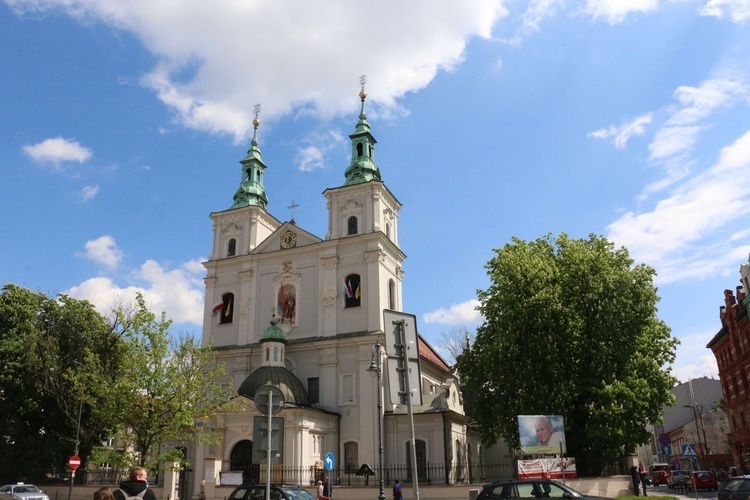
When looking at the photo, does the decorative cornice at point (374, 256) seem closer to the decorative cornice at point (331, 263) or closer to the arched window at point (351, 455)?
the decorative cornice at point (331, 263)

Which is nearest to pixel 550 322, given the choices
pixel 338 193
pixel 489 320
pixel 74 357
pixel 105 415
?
pixel 489 320

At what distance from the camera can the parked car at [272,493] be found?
16.9 m

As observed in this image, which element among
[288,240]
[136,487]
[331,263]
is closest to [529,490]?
[136,487]

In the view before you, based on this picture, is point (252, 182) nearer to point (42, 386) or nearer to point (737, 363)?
point (42, 386)

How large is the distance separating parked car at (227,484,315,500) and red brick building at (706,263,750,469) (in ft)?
134

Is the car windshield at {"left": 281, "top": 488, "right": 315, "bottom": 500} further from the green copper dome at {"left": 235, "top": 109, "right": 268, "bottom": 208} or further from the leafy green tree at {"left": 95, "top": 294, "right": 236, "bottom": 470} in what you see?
the green copper dome at {"left": 235, "top": 109, "right": 268, "bottom": 208}

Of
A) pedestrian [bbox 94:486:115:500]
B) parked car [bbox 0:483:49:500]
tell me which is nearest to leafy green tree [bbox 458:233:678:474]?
parked car [bbox 0:483:49:500]

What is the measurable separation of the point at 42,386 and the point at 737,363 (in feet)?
174

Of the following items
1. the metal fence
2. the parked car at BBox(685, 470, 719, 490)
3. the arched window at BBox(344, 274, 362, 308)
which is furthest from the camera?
the arched window at BBox(344, 274, 362, 308)

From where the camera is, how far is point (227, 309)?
144 ft

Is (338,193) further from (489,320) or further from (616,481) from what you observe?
(616,481)

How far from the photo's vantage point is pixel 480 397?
3212cm

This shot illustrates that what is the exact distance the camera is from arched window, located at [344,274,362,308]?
40.7 metres

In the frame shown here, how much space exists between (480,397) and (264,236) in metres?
22.8
